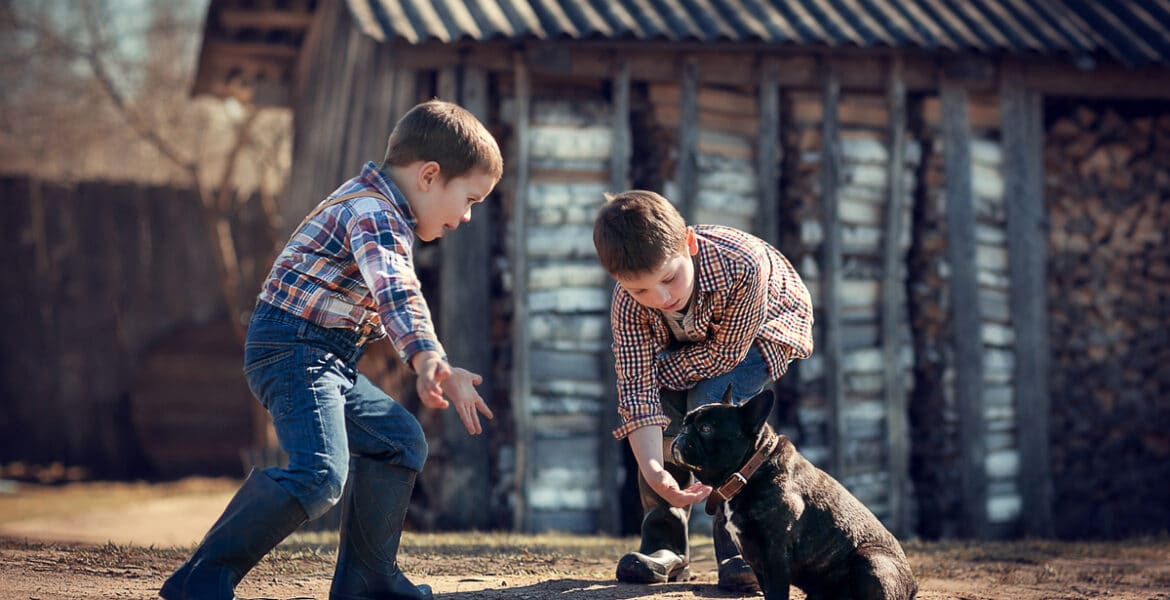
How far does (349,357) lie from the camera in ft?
12.7

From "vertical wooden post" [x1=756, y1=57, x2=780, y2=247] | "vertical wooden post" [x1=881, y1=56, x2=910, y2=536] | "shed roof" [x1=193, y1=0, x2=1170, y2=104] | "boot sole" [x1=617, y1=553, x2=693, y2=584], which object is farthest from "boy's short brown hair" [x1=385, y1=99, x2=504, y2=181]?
"vertical wooden post" [x1=881, y1=56, x2=910, y2=536]

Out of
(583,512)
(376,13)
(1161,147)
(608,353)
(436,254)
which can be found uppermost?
(376,13)

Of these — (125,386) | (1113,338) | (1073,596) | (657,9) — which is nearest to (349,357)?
(1073,596)

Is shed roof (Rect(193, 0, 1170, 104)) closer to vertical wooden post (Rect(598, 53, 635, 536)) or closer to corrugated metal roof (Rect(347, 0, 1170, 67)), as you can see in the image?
corrugated metal roof (Rect(347, 0, 1170, 67))

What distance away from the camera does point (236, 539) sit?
A: 353 centimetres

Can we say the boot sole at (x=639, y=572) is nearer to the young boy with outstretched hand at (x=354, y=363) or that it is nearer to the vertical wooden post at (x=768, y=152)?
the young boy with outstretched hand at (x=354, y=363)

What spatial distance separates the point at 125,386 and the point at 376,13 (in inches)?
307

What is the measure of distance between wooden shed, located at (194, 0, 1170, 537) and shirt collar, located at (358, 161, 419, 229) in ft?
12.3

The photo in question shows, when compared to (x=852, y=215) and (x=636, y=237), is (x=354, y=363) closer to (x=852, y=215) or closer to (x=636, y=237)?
(x=636, y=237)

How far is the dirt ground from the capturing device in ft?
14.4

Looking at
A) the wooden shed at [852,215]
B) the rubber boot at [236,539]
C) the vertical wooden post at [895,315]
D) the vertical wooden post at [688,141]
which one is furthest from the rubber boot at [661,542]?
the vertical wooden post at [895,315]

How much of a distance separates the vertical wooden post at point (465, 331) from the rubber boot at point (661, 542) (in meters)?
3.00

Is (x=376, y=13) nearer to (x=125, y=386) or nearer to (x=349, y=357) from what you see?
(x=349, y=357)

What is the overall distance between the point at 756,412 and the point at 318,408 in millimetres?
1329
